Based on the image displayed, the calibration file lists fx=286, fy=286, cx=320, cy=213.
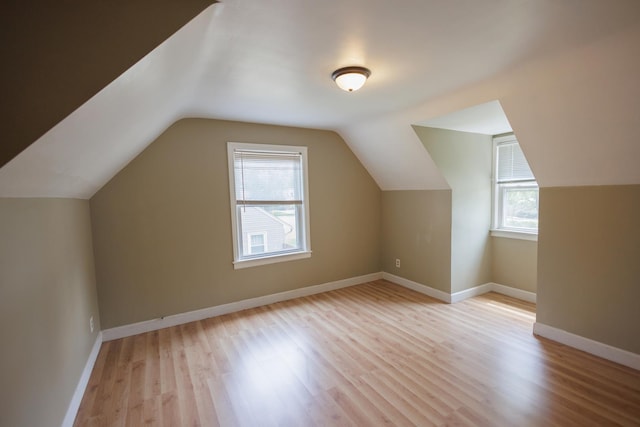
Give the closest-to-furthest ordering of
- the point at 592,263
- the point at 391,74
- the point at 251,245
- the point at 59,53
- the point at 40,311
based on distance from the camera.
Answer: the point at 59,53, the point at 40,311, the point at 391,74, the point at 592,263, the point at 251,245

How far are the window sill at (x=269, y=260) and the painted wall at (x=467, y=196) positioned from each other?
2001mm

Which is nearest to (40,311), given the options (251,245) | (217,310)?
(217,310)

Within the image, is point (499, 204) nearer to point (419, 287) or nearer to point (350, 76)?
point (419, 287)

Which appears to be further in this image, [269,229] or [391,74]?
[269,229]

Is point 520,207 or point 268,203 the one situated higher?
point 268,203

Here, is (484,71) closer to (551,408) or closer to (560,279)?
(560,279)

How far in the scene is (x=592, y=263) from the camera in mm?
2463

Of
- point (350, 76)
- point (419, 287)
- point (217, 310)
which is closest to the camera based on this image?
point (350, 76)

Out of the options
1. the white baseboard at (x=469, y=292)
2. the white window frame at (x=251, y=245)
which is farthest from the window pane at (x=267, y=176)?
the white baseboard at (x=469, y=292)

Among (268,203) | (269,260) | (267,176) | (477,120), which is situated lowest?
(269,260)

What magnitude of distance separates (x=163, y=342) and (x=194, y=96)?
2.40m

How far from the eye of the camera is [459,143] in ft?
12.0

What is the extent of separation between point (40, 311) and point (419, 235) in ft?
12.8

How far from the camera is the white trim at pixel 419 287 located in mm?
3771
